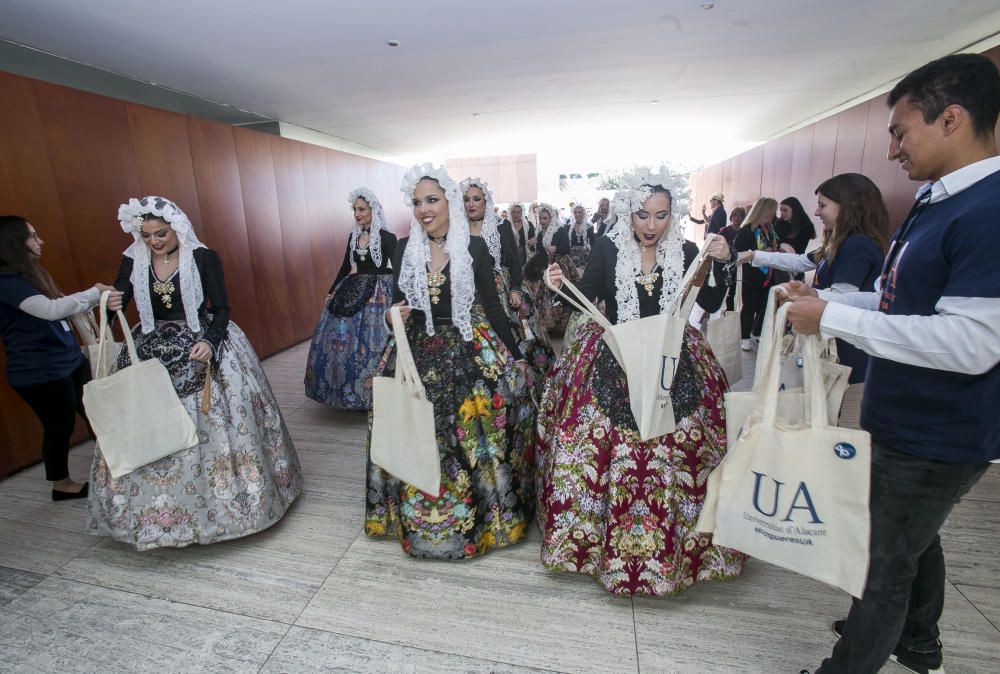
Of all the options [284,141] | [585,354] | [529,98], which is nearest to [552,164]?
[529,98]

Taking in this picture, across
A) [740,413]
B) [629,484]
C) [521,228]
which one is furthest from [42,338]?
[521,228]

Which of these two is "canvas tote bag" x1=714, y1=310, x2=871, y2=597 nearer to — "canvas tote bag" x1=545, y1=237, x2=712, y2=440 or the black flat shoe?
"canvas tote bag" x1=545, y1=237, x2=712, y2=440

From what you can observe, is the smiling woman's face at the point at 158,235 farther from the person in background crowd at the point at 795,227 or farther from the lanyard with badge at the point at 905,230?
the person in background crowd at the point at 795,227

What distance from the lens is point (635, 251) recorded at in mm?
1975

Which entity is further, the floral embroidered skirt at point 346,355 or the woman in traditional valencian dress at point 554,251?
the woman in traditional valencian dress at point 554,251

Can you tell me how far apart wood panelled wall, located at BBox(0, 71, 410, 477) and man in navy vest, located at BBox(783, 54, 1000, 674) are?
13.8ft

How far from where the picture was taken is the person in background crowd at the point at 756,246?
4.63m

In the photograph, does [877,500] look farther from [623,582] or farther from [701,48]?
[701,48]

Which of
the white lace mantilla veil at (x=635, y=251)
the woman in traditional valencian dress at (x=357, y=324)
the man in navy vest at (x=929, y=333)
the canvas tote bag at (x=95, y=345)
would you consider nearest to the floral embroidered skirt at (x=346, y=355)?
the woman in traditional valencian dress at (x=357, y=324)

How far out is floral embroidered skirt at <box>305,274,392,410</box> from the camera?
11.8 feet

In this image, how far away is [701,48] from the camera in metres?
4.18

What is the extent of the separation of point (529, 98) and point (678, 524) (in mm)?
5188

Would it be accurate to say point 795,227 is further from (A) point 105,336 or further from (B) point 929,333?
(A) point 105,336

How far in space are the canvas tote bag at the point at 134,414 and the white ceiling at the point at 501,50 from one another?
7.50ft
